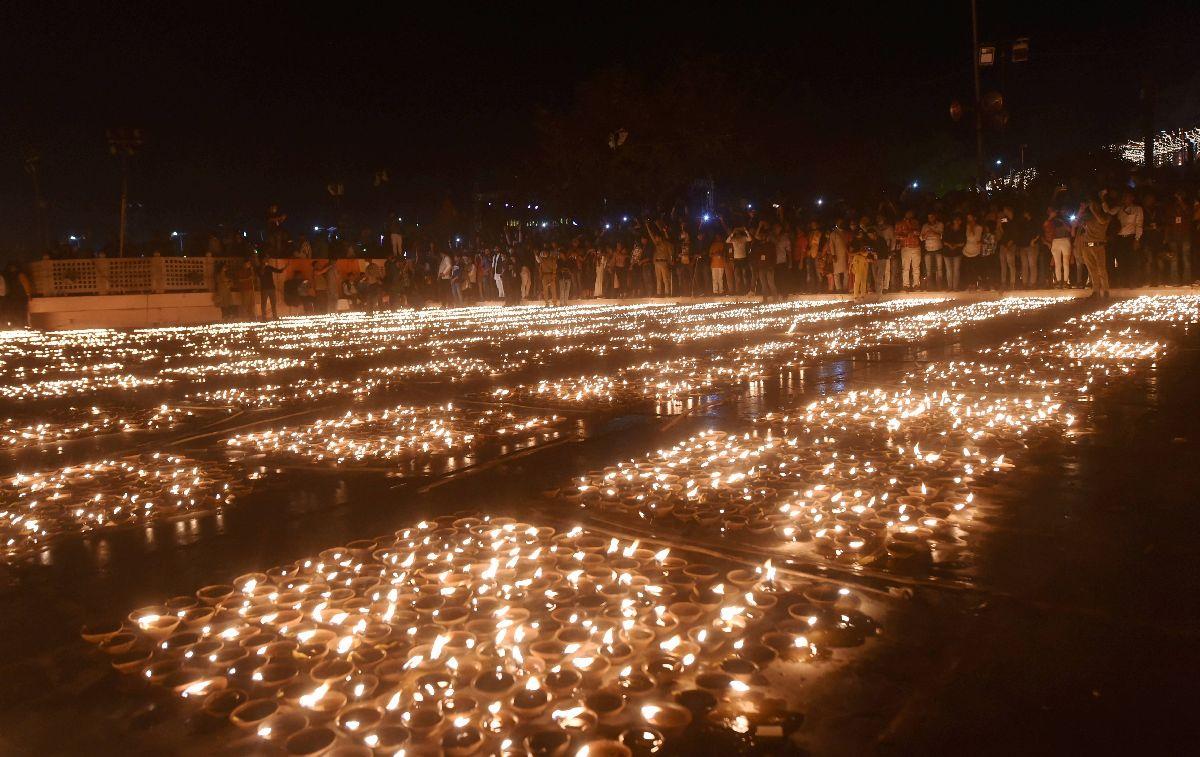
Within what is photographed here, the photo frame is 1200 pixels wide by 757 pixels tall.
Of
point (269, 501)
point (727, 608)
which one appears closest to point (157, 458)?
point (269, 501)

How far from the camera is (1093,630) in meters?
2.62

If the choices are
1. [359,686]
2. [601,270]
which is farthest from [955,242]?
[359,686]

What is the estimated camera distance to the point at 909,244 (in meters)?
20.2

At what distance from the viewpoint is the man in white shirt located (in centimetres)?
1708

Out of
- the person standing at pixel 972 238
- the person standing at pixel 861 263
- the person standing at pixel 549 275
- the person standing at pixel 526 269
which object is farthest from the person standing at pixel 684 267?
the person standing at pixel 972 238

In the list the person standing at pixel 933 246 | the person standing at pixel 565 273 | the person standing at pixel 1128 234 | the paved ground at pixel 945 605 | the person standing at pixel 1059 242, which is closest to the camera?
the paved ground at pixel 945 605

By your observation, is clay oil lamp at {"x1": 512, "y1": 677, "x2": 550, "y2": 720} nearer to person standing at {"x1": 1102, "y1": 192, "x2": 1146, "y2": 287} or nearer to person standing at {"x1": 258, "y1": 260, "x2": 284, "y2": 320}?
person standing at {"x1": 1102, "y1": 192, "x2": 1146, "y2": 287}

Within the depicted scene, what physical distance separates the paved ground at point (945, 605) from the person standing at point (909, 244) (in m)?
15.4

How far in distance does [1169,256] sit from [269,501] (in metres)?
18.4

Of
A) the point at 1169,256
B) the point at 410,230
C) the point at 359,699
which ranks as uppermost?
the point at 410,230

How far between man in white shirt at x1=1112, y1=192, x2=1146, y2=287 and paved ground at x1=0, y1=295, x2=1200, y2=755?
13.7 meters

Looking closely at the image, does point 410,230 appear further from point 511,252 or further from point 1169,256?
point 1169,256

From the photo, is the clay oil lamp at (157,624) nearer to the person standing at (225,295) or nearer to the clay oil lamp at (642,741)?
the clay oil lamp at (642,741)

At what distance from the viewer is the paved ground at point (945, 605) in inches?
85.1
